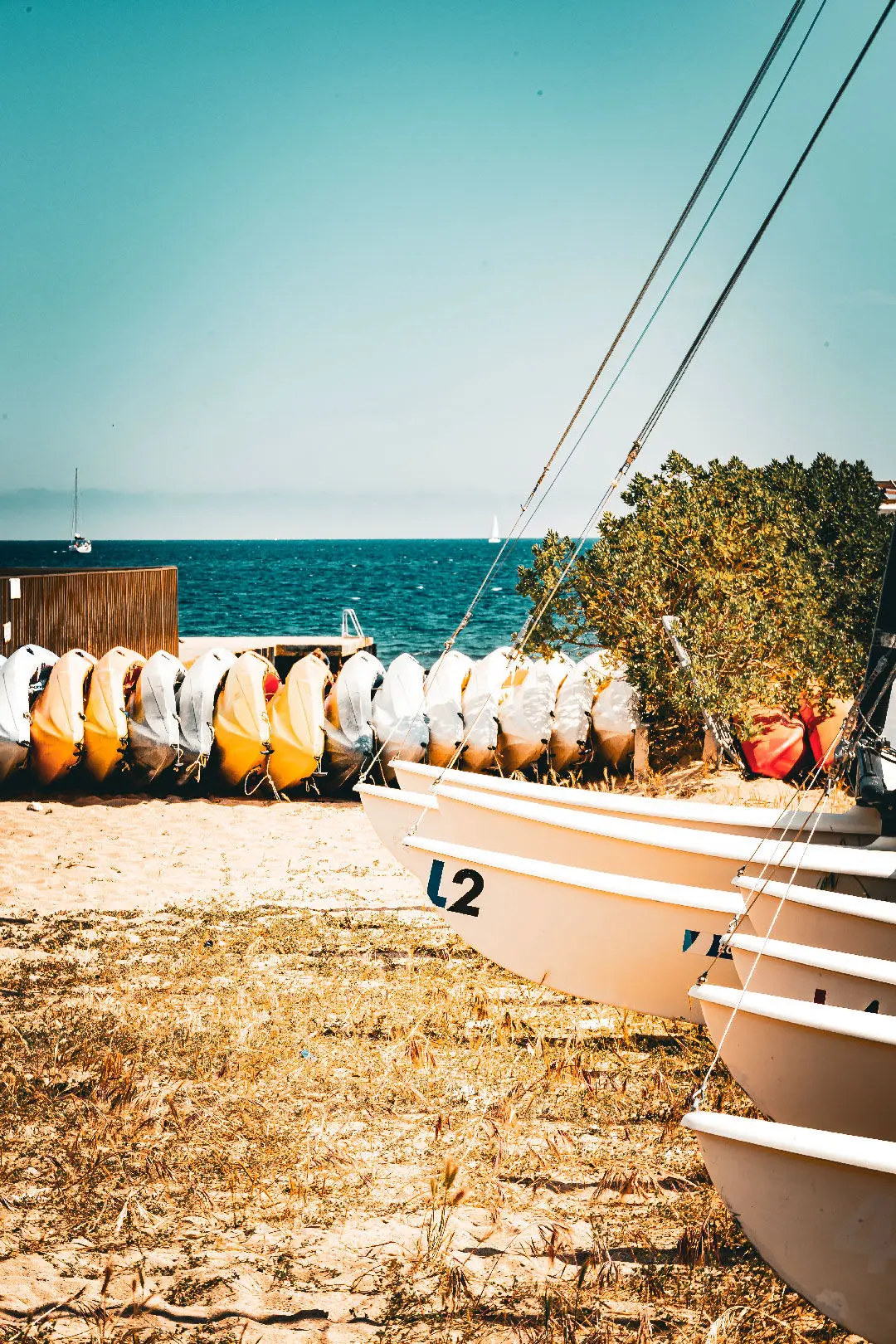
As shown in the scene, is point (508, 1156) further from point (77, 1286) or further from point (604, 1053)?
point (77, 1286)

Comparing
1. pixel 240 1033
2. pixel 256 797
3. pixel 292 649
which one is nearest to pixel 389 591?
pixel 292 649

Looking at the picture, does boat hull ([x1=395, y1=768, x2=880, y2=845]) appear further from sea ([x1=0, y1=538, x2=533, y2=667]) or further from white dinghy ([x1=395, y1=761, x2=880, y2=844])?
sea ([x1=0, y1=538, x2=533, y2=667])

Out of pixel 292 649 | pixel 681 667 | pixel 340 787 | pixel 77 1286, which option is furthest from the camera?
pixel 292 649

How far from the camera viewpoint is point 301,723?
12.6m

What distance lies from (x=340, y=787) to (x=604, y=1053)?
7452 millimetres

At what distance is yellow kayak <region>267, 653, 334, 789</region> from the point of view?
12.5 m

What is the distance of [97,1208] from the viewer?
165 inches

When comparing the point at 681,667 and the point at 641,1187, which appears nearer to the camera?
the point at 641,1187

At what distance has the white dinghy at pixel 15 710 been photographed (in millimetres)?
12516

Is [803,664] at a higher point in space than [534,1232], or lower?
higher

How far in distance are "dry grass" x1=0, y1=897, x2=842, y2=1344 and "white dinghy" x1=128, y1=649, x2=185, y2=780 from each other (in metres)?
5.58

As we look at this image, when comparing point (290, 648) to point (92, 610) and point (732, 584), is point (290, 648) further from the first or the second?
point (732, 584)

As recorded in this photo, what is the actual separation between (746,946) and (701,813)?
7.26 ft

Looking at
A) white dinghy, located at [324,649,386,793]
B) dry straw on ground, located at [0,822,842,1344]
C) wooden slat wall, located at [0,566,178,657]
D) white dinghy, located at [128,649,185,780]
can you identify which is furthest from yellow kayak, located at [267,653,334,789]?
dry straw on ground, located at [0,822,842,1344]
